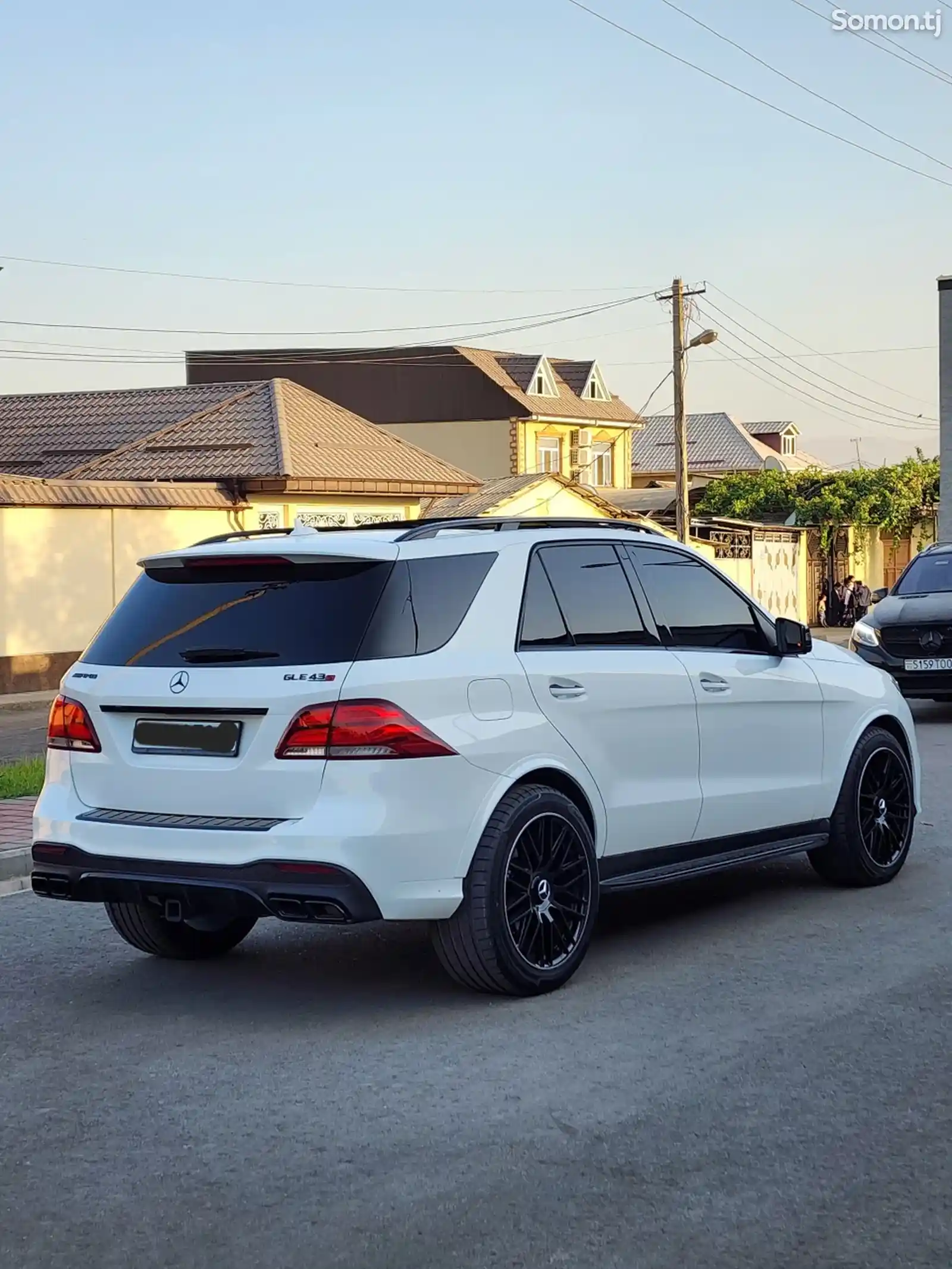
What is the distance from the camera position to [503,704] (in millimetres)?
6129

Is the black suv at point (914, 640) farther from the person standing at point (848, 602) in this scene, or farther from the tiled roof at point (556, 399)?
the tiled roof at point (556, 399)

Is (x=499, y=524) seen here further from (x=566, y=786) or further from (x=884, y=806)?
(x=884, y=806)

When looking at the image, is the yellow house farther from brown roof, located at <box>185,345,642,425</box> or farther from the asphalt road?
the asphalt road

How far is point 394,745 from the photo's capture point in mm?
5758

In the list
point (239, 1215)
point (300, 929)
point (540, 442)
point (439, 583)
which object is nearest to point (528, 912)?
→ point (439, 583)

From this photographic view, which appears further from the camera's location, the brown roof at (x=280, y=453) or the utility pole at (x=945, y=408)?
the utility pole at (x=945, y=408)

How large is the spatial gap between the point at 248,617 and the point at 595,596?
147 cm

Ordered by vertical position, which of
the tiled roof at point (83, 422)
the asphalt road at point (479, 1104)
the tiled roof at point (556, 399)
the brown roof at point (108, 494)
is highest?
the tiled roof at point (556, 399)

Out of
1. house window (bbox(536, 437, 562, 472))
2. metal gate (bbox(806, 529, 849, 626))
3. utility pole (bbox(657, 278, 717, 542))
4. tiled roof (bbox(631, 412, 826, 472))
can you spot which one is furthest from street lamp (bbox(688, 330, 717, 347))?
tiled roof (bbox(631, 412, 826, 472))

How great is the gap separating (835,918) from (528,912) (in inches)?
79.5

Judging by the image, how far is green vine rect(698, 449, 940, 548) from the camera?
172 feet

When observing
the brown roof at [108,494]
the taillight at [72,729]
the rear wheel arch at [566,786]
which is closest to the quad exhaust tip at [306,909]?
the rear wheel arch at [566,786]

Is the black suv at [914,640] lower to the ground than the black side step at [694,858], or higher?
higher

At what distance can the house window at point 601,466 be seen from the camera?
69125mm
